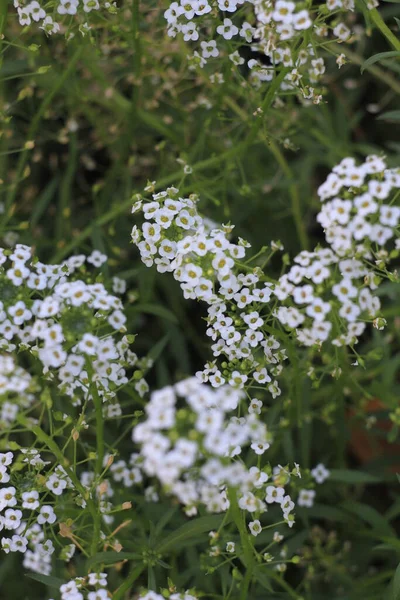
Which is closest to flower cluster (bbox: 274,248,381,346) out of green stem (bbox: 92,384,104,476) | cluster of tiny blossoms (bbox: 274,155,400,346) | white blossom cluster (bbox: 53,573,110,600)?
cluster of tiny blossoms (bbox: 274,155,400,346)

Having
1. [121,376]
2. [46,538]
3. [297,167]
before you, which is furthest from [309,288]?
[297,167]

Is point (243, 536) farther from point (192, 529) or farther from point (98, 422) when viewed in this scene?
point (98, 422)

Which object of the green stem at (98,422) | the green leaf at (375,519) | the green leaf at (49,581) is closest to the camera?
the green stem at (98,422)

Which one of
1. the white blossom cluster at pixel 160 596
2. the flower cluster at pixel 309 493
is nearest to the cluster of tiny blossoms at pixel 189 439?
the white blossom cluster at pixel 160 596

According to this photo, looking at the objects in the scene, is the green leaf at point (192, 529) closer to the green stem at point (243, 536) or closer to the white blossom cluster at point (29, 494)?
the green stem at point (243, 536)

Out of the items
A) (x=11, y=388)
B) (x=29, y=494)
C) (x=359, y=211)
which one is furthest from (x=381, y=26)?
(x=29, y=494)

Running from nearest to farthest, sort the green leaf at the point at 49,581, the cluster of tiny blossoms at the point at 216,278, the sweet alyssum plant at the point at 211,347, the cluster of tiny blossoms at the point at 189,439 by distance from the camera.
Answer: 1. the cluster of tiny blossoms at the point at 189,439
2. the sweet alyssum plant at the point at 211,347
3. the cluster of tiny blossoms at the point at 216,278
4. the green leaf at the point at 49,581

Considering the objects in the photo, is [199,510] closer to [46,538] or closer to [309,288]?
[46,538]
